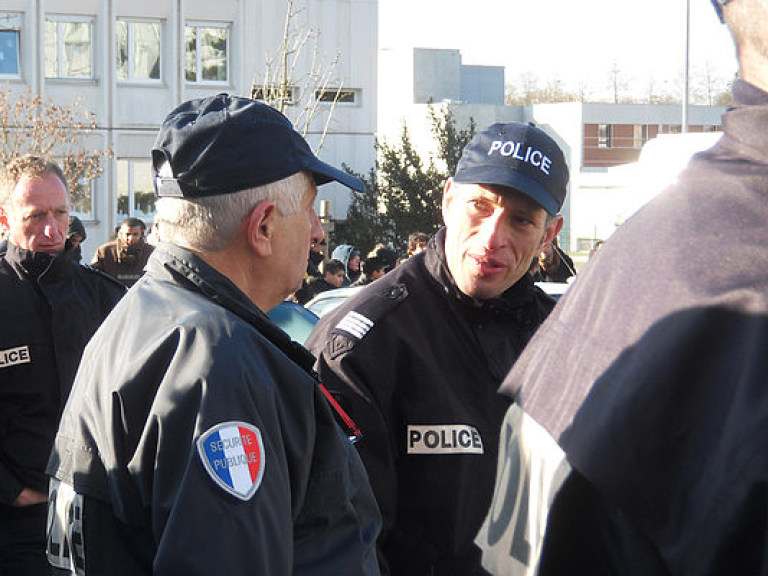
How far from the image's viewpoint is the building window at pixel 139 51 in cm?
3547

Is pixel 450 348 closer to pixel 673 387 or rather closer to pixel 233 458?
pixel 233 458

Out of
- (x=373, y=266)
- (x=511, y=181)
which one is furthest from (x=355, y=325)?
(x=373, y=266)

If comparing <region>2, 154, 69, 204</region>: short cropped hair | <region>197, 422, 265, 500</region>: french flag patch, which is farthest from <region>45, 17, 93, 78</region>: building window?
<region>197, 422, 265, 500</region>: french flag patch

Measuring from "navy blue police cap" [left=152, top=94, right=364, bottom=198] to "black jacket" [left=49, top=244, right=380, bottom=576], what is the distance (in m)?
0.17

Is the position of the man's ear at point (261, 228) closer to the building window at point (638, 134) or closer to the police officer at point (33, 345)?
the police officer at point (33, 345)

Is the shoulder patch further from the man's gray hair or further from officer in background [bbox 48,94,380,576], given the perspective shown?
the man's gray hair

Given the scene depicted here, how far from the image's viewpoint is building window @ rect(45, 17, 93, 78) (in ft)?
113

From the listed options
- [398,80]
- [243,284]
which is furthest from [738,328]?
[398,80]

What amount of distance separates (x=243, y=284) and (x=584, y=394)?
147 cm

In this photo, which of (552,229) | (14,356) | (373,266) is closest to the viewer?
(552,229)

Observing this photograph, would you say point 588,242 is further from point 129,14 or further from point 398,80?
point 129,14

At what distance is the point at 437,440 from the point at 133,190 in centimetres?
3252

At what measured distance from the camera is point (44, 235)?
17.9ft

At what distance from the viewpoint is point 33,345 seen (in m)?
5.24
